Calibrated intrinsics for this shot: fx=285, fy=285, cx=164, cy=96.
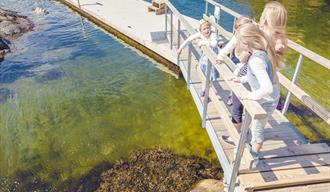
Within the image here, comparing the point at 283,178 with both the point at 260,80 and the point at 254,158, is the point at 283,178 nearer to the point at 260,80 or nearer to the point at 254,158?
the point at 254,158

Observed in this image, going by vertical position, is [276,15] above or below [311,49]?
above

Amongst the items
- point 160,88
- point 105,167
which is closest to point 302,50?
point 105,167

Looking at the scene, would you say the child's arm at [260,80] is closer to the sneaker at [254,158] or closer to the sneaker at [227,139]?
the sneaker at [254,158]

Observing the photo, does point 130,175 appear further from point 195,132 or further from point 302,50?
point 302,50

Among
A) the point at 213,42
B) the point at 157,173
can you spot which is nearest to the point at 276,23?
the point at 213,42

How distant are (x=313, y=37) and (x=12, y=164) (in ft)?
44.8

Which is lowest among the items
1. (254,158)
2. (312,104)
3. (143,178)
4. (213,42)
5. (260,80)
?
(143,178)

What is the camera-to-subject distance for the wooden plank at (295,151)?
411cm

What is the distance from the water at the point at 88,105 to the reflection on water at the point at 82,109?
27mm

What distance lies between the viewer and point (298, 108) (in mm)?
8445

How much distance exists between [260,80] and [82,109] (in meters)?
6.83

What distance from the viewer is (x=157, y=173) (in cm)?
667

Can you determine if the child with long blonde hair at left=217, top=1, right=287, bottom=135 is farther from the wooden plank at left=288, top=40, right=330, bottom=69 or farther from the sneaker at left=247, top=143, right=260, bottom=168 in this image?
the sneaker at left=247, top=143, right=260, bottom=168

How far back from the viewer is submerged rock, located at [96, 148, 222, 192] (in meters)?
6.37
